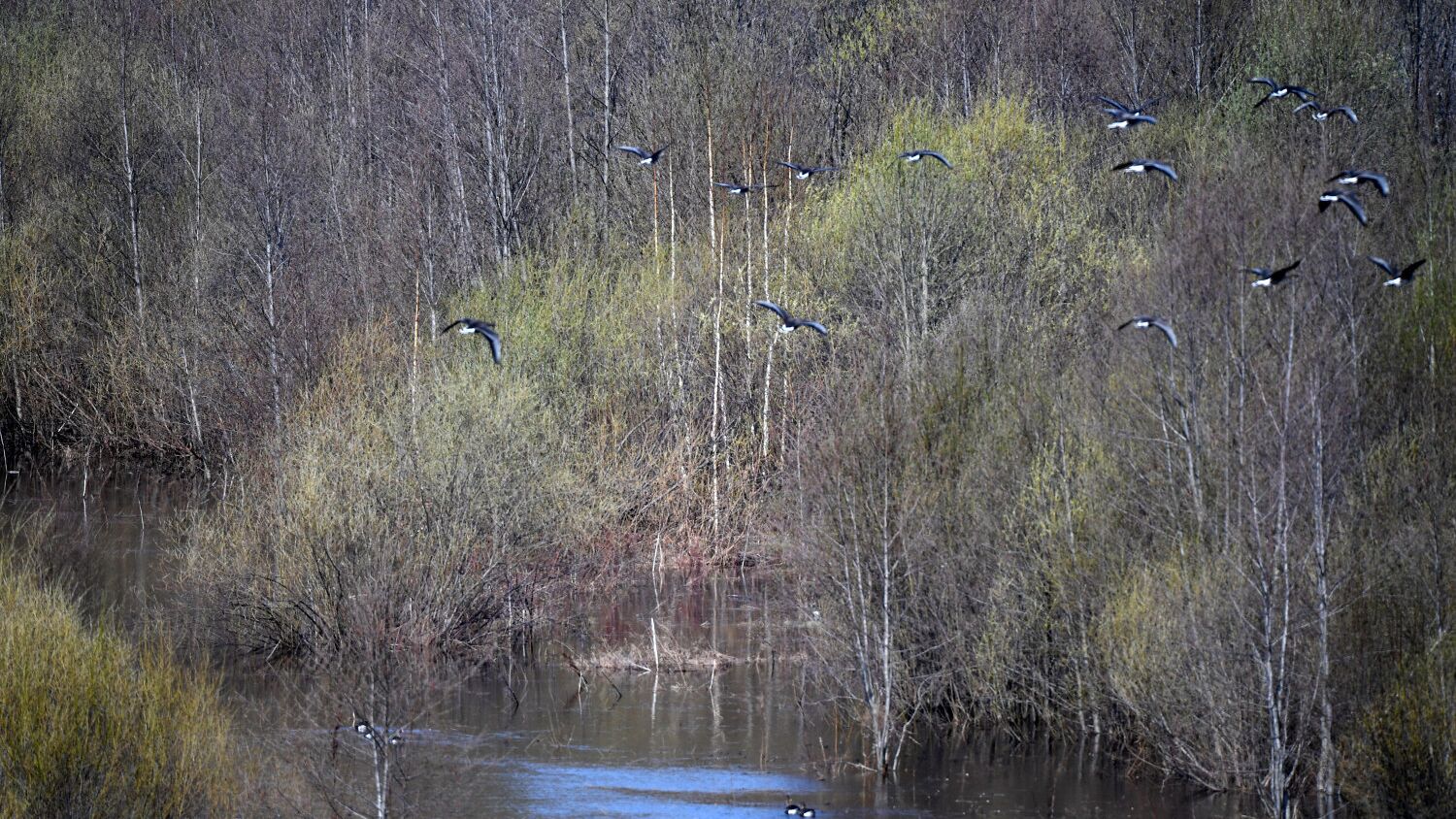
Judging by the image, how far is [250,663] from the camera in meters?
24.8

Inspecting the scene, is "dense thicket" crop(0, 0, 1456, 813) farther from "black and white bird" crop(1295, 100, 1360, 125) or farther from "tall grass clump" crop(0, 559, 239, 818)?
"tall grass clump" crop(0, 559, 239, 818)

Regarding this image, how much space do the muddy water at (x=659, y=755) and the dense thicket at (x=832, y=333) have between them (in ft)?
2.70

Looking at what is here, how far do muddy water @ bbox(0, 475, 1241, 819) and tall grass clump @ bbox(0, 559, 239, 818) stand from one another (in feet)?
3.30

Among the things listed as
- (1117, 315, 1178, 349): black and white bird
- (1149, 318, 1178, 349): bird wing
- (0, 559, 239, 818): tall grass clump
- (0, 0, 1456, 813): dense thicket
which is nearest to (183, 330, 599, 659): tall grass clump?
(0, 0, 1456, 813): dense thicket

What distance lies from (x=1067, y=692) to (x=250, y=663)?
1116cm

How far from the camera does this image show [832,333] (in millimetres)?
32219

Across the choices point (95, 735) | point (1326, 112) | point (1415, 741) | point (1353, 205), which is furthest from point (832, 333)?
point (95, 735)

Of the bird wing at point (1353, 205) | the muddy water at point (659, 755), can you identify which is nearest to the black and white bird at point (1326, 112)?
the bird wing at point (1353, 205)

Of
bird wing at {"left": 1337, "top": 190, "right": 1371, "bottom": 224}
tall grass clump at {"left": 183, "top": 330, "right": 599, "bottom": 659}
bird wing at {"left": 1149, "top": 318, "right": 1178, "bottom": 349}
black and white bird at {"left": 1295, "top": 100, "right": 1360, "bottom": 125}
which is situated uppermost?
black and white bird at {"left": 1295, "top": 100, "right": 1360, "bottom": 125}

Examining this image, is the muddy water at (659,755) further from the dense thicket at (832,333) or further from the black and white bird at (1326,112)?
the black and white bird at (1326,112)

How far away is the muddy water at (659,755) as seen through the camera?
18984 millimetres

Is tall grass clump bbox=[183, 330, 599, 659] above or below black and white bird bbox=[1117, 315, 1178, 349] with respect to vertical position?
below

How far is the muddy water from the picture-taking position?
19.0 metres

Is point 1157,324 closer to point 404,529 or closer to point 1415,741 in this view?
point 1415,741
